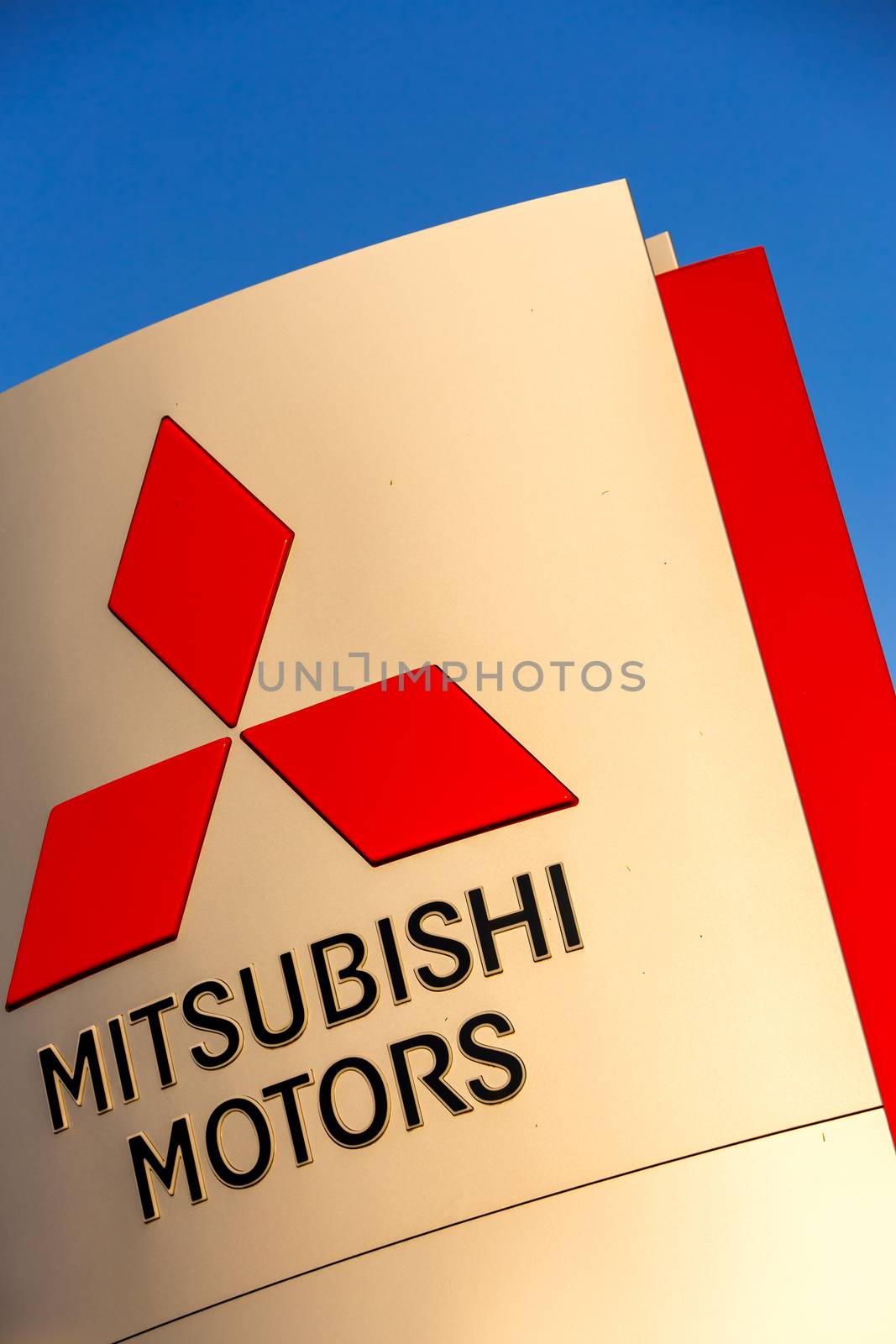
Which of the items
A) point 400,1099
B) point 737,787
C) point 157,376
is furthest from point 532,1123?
point 157,376

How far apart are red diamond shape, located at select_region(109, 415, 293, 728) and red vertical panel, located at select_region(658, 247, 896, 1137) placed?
1.09m

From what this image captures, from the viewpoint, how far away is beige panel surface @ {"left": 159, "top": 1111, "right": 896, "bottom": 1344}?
217 cm

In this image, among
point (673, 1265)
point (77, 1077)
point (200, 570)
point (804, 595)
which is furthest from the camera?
point (200, 570)

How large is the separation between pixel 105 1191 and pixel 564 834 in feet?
4.34

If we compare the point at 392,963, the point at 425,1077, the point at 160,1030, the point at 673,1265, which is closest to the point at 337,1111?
the point at 425,1077

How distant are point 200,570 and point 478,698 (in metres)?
0.79

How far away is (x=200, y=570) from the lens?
9.03 feet

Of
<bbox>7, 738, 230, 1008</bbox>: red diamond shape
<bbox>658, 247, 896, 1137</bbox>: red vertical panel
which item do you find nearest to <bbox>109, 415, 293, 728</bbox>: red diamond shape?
<bbox>7, 738, 230, 1008</bbox>: red diamond shape

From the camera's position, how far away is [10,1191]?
2.62 m

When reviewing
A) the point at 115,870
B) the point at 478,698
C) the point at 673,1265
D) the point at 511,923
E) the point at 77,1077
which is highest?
the point at 478,698

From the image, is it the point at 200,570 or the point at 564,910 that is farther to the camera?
the point at 200,570

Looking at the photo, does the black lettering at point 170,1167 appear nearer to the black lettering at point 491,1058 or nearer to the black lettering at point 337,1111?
the black lettering at point 337,1111

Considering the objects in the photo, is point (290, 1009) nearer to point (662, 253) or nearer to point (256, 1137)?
point (256, 1137)

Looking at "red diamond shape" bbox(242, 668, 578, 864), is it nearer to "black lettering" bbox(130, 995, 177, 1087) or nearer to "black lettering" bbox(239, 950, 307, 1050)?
"black lettering" bbox(239, 950, 307, 1050)
